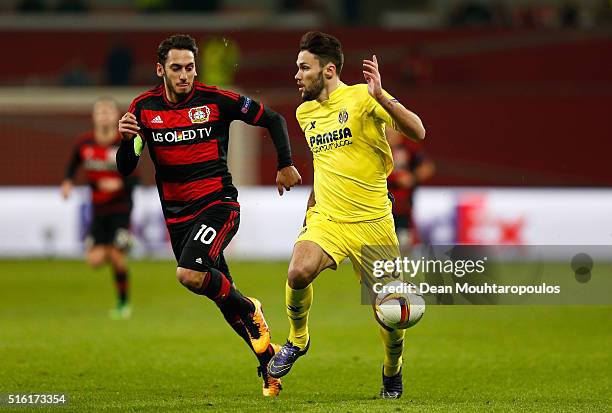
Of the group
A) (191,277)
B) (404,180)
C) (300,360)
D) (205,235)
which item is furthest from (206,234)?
(404,180)

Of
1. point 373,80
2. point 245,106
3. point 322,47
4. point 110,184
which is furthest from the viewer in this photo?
point 110,184

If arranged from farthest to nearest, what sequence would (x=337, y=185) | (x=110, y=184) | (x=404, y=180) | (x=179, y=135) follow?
(x=404, y=180) → (x=110, y=184) → (x=179, y=135) → (x=337, y=185)

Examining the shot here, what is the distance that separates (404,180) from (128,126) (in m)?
9.19

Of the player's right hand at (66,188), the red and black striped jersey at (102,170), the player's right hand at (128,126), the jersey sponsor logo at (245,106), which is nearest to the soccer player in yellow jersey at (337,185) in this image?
the jersey sponsor logo at (245,106)

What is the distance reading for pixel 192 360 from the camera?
1011cm

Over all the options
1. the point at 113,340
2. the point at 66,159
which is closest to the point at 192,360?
the point at 113,340

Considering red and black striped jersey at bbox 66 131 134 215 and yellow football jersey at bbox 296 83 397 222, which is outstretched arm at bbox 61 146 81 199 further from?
yellow football jersey at bbox 296 83 397 222

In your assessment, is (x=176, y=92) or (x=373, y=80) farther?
(x=176, y=92)

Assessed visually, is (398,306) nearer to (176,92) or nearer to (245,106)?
(245,106)

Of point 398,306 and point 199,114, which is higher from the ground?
point 199,114

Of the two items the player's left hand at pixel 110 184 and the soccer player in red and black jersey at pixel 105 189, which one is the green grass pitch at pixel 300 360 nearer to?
the soccer player in red and black jersey at pixel 105 189

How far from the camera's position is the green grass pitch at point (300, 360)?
787 centimetres

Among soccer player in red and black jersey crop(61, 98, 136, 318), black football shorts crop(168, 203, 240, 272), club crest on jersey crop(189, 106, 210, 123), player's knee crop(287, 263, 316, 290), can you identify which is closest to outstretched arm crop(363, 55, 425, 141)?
player's knee crop(287, 263, 316, 290)

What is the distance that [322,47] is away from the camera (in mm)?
7719
